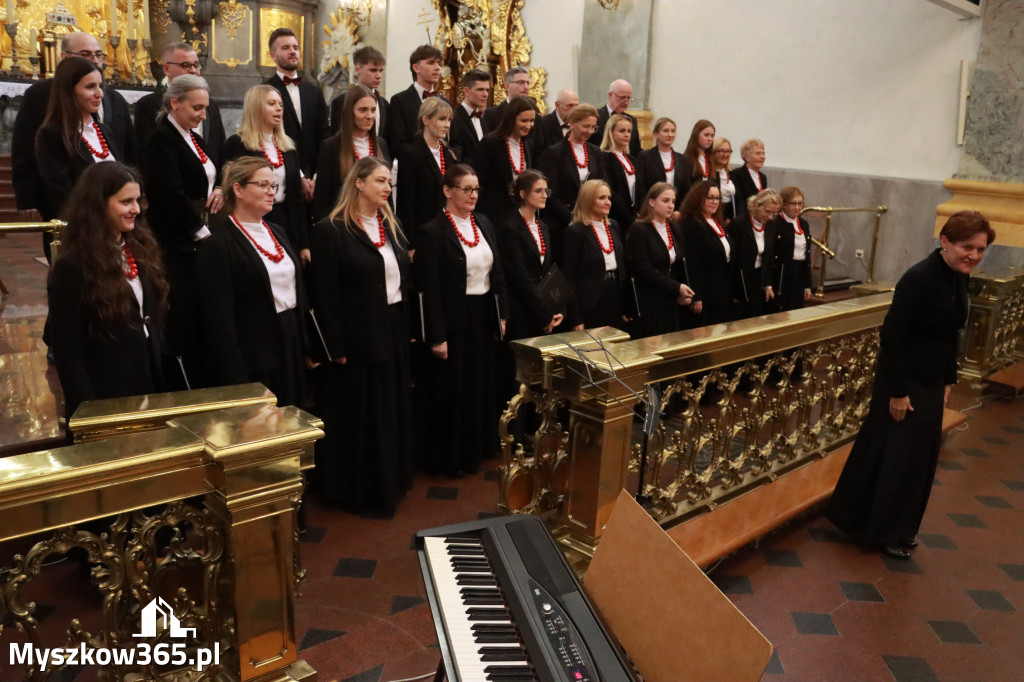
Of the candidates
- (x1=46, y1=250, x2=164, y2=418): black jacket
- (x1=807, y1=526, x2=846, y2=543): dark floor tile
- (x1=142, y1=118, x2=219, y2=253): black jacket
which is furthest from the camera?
(x1=142, y1=118, x2=219, y2=253): black jacket

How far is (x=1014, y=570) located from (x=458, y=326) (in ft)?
10.9

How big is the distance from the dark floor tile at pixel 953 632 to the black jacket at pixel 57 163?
16.1 feet

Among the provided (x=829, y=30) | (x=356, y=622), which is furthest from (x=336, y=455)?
(x=829, y=30)

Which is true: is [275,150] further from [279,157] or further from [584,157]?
[584,157]

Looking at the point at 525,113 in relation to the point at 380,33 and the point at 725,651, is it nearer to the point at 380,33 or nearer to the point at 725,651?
the point at 725,651

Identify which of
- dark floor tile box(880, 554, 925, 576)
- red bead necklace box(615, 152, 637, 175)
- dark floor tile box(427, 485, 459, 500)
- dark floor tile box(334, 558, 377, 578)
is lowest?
dark floor tile box(880, 554, 925, 576)

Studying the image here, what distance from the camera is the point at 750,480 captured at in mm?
4523

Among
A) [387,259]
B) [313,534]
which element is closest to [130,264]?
[387,259]

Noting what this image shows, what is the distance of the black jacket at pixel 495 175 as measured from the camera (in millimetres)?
6141

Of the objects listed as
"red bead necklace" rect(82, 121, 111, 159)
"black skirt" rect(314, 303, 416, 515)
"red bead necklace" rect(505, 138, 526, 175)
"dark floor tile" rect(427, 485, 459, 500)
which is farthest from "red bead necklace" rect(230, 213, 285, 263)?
"red bead necklace" rect(505, 138, 526, 175)

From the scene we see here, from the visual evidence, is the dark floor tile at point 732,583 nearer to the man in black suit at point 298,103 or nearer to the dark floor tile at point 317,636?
the dark floor tile at point 317,636

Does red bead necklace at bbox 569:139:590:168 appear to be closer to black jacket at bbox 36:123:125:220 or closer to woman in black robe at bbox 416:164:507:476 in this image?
woman in black robe at bbox 416:164:507:476

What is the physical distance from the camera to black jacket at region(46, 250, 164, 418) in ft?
10.3

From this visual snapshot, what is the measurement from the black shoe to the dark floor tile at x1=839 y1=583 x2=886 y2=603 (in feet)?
1.29
